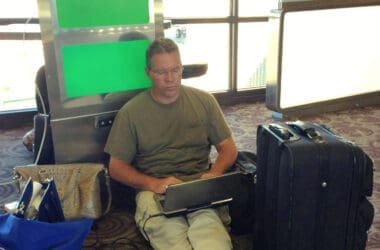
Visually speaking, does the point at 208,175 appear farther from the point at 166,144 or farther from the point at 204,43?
the point at 204,43

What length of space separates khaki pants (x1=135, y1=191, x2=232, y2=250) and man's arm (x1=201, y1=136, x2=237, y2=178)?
216 mm

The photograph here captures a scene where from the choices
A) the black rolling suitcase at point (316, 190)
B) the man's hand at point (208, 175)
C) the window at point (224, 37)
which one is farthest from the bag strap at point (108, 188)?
the window at point (224, 37)

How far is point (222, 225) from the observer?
164cm

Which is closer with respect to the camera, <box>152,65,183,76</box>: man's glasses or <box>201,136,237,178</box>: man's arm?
<box>152,65,183,76</box>: man's glasses

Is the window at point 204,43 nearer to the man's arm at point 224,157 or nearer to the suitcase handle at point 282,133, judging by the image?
the man's arm at point 224,157

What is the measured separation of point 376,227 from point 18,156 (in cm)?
225

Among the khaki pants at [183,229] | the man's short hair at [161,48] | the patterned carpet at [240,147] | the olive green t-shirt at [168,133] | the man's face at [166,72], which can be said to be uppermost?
the man's short hair at [161,48]

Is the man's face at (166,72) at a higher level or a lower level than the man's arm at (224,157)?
higher

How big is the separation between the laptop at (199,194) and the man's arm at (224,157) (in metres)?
0.14

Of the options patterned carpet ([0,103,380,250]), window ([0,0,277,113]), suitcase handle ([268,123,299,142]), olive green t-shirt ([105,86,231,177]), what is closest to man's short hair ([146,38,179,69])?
olive green t-shirt ([105,86,231,177])

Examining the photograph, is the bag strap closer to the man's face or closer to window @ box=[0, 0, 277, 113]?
the man's face

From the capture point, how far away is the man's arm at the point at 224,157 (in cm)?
186

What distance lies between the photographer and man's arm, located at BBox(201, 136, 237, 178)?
186cm

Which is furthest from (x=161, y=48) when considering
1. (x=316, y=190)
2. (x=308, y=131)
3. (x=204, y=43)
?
(x=204, y=43)
